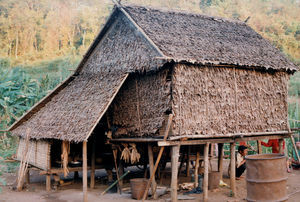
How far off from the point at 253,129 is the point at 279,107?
4.43 ft

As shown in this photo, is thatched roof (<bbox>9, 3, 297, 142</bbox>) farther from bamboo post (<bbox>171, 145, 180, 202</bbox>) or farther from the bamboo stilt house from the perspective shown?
bamboo post (<bbox>171, 145, 180, 202</bbox>)

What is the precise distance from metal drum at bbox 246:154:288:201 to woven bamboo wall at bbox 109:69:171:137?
298 cm

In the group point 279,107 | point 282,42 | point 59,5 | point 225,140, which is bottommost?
point 225,140

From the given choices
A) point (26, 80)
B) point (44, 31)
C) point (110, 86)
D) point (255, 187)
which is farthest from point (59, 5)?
point (255, 187)

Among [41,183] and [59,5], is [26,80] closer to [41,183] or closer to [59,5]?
[41,183]

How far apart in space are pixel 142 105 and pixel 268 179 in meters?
4.37

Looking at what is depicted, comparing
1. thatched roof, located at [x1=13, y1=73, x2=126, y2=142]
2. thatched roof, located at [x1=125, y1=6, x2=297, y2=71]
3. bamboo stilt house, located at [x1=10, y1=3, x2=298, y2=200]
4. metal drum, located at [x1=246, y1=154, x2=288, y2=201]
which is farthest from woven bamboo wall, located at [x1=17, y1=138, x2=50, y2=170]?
metal drum, located at [x1=246, y1=154, x2=288, y2=201]

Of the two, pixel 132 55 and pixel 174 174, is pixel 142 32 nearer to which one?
pixel 132 55

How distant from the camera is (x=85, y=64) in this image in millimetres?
13578

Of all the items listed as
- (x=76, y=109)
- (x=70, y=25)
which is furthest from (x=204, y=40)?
(x=70, y=25)

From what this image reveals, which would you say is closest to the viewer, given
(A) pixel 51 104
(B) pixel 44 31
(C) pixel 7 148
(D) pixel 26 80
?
(A) pixel 51 104

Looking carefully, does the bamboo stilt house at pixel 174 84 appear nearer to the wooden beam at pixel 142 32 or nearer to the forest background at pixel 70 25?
the wooden beam at pixel 142 32

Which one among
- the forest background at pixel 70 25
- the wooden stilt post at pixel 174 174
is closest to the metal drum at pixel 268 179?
the wooden stilt post at pixel 174 174

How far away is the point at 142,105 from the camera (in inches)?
422
